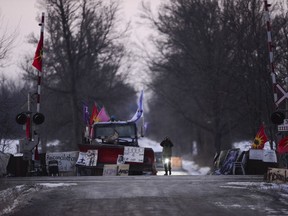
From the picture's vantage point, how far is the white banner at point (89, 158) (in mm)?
26484

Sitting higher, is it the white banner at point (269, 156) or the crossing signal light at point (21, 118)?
the crossing signal light at point (21, 118)

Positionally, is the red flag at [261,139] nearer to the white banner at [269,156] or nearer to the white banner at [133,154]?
the white banner at [269,156]

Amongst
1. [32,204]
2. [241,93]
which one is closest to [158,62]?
[241,93]

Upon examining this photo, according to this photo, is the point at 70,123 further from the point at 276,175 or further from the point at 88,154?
the point at 276,175

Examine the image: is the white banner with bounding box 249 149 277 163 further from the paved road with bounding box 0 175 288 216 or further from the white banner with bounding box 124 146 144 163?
the paved road with bounding box 0 175 288 216

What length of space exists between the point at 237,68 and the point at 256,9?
776 cm

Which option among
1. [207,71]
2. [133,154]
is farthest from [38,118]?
[207,71]

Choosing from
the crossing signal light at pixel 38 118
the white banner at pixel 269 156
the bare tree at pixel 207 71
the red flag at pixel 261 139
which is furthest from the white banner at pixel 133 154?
the bare tree at pixel 207 71

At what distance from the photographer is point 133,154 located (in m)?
26.3

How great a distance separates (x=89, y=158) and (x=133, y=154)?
1877 mm

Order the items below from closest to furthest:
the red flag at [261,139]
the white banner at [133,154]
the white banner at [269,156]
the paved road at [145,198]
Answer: the paved road at [145,198], the white banner at [269,156], the white banner at [133,154], the red flag at [261,139]

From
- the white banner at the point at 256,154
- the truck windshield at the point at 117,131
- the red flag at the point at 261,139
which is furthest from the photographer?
the truck windshield at the point at 117,131

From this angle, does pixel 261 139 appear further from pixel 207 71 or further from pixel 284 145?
pixel 207 71

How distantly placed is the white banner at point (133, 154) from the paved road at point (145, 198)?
7.75 meters
